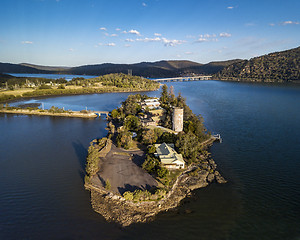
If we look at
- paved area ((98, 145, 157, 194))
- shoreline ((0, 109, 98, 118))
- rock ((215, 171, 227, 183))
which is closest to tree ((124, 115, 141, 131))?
paved area ((98, 145, 157, 194))

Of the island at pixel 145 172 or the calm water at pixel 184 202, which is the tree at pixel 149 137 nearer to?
the island at pixel 145 172

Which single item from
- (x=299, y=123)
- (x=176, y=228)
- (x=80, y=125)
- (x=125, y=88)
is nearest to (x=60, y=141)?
(x=80, y=125)

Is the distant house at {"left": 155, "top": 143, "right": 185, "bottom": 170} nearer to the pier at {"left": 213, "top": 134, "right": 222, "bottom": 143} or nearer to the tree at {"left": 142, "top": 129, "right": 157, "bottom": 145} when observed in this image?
the tree at {"left": 142, "top": 129, "right": 157, "bottom": 145}

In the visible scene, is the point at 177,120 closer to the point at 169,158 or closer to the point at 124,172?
the point at 169,158

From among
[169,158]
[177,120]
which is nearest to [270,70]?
[177,120]

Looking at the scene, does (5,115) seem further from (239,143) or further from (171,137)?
(239,143)

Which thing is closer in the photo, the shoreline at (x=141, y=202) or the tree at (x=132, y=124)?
the shoreline at (x=141, y=202)

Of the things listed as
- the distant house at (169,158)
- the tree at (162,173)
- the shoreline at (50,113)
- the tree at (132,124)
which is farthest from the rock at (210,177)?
the shoreline at (50,113)
